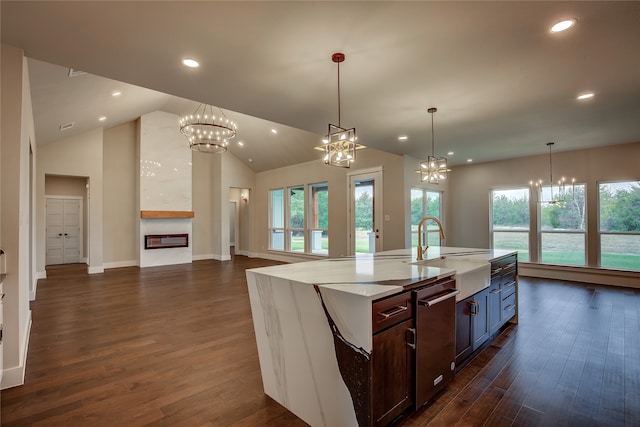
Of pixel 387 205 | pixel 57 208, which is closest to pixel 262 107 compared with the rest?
pixel 387 205

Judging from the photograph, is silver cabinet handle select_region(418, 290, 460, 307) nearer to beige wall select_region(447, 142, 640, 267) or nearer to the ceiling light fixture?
the ceiling light fixture

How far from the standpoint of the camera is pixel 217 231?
10.0 m

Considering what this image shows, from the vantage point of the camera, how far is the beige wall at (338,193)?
668 centimetres

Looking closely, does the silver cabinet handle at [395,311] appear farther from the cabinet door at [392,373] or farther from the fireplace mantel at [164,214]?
the fireplace mantel at [164,214]

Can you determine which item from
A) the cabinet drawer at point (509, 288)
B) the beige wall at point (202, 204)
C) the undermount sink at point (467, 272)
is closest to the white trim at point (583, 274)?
the cabinet drawer at point (509, 288)

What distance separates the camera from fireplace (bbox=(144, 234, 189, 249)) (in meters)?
8.47

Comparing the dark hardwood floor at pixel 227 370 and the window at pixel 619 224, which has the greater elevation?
the window at pixel 619 224

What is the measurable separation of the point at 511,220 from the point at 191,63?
754 centimetres

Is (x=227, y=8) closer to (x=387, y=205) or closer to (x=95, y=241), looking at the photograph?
(x=387, y=205)

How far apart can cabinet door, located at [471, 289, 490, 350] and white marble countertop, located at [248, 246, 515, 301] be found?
94 mm

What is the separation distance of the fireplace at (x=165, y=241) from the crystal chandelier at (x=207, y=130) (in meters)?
3.24

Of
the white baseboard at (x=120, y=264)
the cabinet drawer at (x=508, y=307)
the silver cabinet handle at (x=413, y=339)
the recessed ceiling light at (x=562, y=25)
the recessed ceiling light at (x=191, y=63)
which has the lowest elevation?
the white baseboard at (x=120, y=264)

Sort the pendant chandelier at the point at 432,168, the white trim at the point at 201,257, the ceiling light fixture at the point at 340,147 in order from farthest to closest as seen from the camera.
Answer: the white trim at the point at 201,257 < the pendant chandelier at the point at 432,168 < the ceiling light fixture at the point at 340,147

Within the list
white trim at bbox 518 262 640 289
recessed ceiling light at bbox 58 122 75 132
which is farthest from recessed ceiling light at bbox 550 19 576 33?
recessed ceiling light at bbox 58 122 75 132
